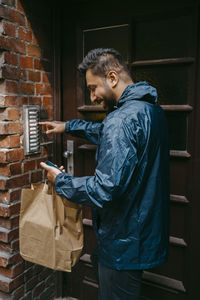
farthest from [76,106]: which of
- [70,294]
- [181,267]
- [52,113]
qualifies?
[70,294]

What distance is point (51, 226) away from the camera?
1433 millimetres

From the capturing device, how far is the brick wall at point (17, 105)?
5.24 feet

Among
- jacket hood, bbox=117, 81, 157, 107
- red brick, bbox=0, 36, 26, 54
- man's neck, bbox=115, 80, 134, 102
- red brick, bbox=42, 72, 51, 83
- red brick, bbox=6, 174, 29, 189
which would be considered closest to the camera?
jacket hood, bbox=117, 81, 157, 107

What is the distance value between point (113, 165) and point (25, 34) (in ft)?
3.70

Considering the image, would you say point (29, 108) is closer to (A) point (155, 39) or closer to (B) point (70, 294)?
(A) point (155, 39)

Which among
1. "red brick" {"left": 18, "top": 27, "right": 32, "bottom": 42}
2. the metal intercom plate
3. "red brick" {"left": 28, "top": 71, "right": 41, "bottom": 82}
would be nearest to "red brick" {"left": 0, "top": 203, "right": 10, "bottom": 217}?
the metal intercom plate

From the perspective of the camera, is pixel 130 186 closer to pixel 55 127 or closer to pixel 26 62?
pixel 55 127

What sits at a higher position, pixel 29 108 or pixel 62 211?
pixel 29 108

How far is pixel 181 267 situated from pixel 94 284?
0.69 metres

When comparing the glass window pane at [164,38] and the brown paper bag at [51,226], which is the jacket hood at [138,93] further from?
the brown paper bag at [51,226]

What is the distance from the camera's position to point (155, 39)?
165 centimetres

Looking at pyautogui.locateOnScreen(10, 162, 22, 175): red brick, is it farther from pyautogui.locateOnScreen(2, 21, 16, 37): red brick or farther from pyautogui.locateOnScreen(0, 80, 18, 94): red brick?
pyautogui.locateOnScreen(2, 21, 16, 37): red brick

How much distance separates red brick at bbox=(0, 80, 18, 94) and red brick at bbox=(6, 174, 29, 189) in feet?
1.77

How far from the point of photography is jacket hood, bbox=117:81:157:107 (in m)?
1.27
